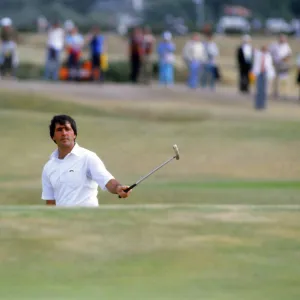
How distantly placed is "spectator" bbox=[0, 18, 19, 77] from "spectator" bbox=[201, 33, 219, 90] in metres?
5.09

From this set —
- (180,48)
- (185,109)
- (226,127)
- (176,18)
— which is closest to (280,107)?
(185,109)

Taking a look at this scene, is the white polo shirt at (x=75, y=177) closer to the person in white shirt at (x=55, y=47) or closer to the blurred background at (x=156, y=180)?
the blurred background at (x=156, y=180)

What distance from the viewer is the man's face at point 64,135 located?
10594mm

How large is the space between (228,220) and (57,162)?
1434mm

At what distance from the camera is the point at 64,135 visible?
10688 millimetres

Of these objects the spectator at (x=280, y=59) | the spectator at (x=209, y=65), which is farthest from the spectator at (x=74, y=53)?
the spectator at (x=280, y=59)

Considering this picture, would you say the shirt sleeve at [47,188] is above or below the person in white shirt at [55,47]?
above

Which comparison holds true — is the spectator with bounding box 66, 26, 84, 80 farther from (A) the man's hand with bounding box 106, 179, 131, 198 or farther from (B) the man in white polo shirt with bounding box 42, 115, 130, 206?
(A) the man's hand with bounding box 106, 179, 131, 198

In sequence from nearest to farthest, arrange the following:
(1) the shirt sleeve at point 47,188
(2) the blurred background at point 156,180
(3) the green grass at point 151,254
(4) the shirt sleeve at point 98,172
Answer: (3) the green grass at point 151,254 → (2) the blurred background at point 156,180 → (4) the shirt sleeve at point 98,172 → (1) the shirt sleeve at point 47,188

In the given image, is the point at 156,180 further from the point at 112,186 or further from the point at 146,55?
the point at 146,55

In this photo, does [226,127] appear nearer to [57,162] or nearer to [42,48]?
[57,162]

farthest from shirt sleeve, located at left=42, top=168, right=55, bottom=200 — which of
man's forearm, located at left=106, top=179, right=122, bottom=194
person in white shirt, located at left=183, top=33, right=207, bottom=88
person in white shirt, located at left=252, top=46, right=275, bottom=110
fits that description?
person in white shirt, located at left=183, top=33, right=207, bottom=88

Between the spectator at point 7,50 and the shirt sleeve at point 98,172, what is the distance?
27.9 m

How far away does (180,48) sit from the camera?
228 feet
